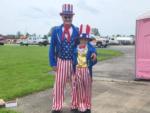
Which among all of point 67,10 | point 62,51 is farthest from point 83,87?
point 67,10

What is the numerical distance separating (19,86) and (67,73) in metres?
3.90

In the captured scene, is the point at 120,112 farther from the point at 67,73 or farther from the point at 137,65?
the point at 137,65

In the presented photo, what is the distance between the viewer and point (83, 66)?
25.0 feet

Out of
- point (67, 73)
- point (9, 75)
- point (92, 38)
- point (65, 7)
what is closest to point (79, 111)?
point (67, 73)

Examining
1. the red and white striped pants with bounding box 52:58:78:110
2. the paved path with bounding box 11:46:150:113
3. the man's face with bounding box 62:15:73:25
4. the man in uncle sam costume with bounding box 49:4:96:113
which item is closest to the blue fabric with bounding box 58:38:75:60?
the man in uncle sam costume with bounding box 49:4:96:113

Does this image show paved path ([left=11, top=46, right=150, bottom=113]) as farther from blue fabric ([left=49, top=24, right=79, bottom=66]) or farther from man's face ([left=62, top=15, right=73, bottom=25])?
man's face ([left=62, top=15, right=73, bottom=25])

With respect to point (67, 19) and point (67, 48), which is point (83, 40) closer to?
point (67, 48)

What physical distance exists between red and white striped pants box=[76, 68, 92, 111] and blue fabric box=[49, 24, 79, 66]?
1.56ft

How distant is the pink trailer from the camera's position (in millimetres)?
12602

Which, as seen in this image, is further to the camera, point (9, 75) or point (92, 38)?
point (9, 75)

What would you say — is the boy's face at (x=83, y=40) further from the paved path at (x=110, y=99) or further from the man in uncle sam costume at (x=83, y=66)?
the paved path at (x=110, y=99)

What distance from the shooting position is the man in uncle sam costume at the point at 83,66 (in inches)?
298

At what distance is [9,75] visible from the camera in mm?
14219

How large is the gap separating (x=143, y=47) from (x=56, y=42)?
5509 mm
